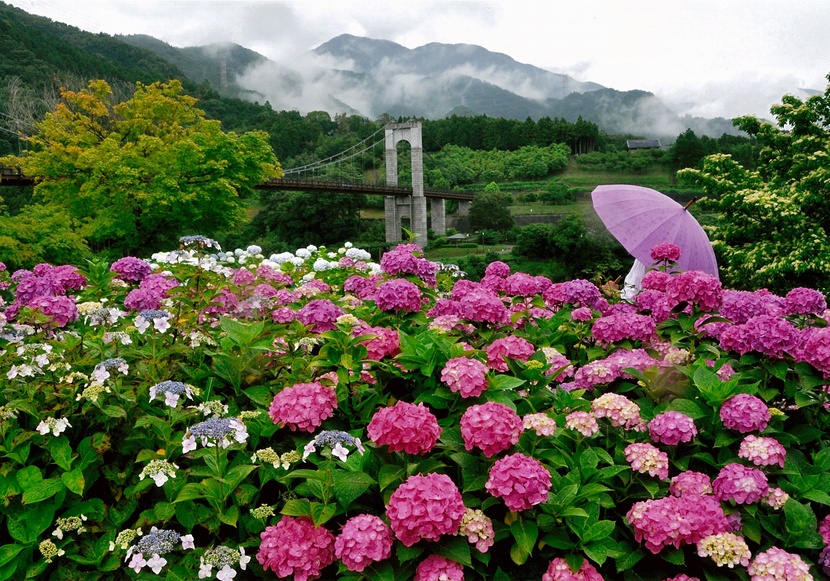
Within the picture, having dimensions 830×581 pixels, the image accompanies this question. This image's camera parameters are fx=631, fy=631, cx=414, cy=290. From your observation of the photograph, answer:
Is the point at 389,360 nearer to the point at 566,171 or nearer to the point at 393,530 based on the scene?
the point at 393,530

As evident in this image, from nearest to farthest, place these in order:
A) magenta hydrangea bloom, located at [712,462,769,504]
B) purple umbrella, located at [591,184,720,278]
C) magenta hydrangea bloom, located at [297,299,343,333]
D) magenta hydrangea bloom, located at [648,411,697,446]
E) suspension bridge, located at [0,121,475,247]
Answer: magenta hydrangea bloom, located at [712,462,769,504] → magenta hydrangea bloom, located at [648,411,697,446] → magenta hydrangea bloom, located at [297,299,343,333] → purple umbrella, located at [591,184,720,278] → suspension bridge, located at [0,121,475,247]

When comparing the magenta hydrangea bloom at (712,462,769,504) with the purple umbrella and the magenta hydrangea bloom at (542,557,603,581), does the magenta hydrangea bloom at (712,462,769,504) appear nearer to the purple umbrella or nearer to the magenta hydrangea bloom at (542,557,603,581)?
the magenta hydrangea bloom at (542,557,603,581)

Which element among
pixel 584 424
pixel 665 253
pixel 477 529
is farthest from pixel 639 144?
pixel 477 529

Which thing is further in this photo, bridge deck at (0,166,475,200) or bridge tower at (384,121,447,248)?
bridge tower at (384,121,447,248)

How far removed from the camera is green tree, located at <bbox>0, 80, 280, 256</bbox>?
46.7ft

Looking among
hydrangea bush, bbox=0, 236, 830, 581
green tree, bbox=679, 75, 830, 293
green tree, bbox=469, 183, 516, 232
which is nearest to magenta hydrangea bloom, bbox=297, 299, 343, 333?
hydrangea bush, bbox=0, 236, 830, 581

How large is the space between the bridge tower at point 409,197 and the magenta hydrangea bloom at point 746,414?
35316mm

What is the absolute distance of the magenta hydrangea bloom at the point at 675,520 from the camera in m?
1.44

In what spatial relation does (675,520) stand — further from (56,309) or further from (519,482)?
(56,309)

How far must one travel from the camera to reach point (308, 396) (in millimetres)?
1639

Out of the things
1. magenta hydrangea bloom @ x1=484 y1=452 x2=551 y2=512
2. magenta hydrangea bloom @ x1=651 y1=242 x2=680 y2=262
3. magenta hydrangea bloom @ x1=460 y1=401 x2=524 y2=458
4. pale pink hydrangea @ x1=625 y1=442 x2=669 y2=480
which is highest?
magenta hydrangea bloom @ x1=651 y1=242 x2=680 y2=262

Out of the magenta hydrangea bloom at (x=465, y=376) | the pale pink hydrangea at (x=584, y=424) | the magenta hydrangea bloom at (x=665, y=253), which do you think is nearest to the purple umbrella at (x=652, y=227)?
the magenta hydrangea bloom at (x=665, y=253)

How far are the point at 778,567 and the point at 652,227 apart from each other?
256 cm

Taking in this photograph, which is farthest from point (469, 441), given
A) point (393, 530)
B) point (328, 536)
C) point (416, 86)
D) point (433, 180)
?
point (416, 86)
